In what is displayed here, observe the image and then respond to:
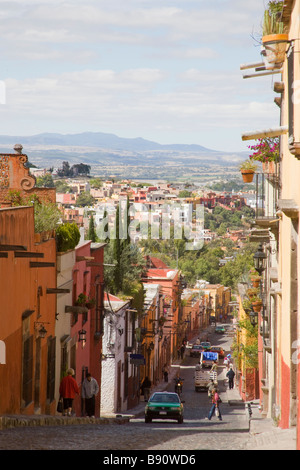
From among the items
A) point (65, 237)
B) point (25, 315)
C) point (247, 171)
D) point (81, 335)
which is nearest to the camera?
point (25, 315)

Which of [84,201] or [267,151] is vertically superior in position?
[267,151]

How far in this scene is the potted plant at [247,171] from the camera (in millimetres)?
17000

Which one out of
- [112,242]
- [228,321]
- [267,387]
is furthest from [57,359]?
[228,321]

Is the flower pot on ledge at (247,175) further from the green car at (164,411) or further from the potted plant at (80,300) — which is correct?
the green car at (164,411)

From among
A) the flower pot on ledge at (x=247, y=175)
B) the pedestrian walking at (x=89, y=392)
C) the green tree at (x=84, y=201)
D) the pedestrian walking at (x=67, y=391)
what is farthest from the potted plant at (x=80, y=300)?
the green tree at (x=84, y=201)

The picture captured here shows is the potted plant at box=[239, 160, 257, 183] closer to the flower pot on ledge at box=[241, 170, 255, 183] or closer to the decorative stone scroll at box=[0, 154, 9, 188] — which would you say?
the flower pot on ledge at box=[241, 170, 255, 183]

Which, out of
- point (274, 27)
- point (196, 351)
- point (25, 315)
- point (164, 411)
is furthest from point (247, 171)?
point (196, 351)

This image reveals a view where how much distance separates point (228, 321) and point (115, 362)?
10473 centimetres

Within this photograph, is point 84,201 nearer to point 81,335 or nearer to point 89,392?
point 81,335

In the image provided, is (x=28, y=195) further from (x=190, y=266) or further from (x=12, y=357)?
(x=190, y=266)

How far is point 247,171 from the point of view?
669 inches

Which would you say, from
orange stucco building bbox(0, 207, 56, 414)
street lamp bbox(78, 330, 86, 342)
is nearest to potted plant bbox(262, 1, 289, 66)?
orange stucco building bbox(0, 207, 56, 414)

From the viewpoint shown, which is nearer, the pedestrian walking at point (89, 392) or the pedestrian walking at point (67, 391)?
the pedestrian walking at point (67, 391)

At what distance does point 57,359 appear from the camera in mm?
20359
